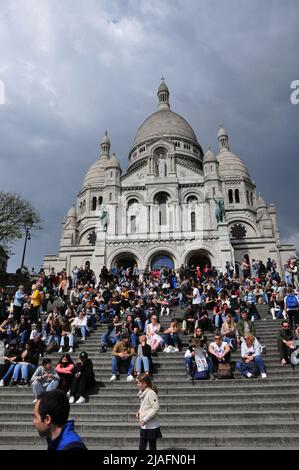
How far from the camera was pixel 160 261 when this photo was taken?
102 ft

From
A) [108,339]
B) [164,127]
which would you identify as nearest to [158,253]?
[108,339]

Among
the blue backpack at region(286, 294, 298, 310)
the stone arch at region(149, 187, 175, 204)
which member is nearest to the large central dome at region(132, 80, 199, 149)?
the stone arch at region(149, 187, 175, 204)

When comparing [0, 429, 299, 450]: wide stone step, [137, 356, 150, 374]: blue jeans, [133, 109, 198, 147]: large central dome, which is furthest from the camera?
[133, 109, 198, 147]: large central dome

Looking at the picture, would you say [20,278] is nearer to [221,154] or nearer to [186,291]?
[186,291]

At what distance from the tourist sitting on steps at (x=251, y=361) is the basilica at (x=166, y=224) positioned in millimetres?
19688

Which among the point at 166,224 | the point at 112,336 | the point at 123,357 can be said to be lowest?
the point at 123,357

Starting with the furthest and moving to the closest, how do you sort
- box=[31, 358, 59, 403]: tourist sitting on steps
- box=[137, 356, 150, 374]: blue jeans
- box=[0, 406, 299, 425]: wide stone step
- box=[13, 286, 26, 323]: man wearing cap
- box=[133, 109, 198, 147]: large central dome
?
1. box=[133, 109, 198, 147]: large central dome
2. box=[13, 286, 26, 323]: man wearing cap
3. box=[137, 356, 150, 374]: blue jeans
4. box=[31, 358, 59, 403]: tourist sitting on steps
5. box=[0, 406, 299, 425]: wide stone step

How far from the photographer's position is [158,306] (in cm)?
1639

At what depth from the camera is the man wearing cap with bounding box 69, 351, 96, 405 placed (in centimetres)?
806

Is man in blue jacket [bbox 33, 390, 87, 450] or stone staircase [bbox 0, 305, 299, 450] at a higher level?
man in blue jacket [bbox 33, 390, 87, 450]

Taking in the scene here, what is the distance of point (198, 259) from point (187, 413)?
25.1 metres

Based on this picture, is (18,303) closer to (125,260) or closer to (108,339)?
(108,339)

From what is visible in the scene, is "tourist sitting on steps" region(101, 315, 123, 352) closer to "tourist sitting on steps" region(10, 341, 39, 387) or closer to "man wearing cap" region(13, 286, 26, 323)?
"tourist sitting on steps" region(10, 341, 39, 387)

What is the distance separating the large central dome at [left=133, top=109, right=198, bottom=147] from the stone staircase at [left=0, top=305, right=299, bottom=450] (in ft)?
148
